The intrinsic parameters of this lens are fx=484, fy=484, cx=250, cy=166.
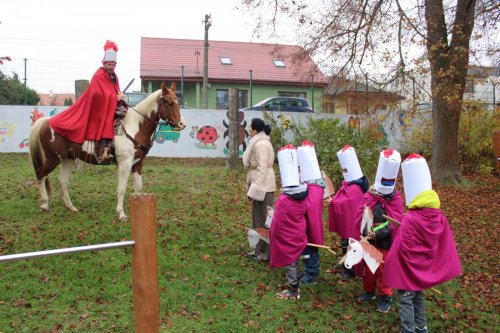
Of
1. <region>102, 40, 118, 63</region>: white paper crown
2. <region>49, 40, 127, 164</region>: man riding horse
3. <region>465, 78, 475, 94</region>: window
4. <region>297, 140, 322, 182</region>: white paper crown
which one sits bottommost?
<region>297, 140, 322, 182</region>: white paper crown

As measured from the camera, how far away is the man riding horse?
771 centimetres

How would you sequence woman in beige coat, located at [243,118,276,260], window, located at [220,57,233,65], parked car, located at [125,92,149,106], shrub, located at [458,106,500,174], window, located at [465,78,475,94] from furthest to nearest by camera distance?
window, located at [220,57,233,65] < parked car, located at [125,92,149,106] < shrub, located at [458,106,500,174] < window, located at [465,78,475,94] < woman in beige coat, located at [243,118,276,260]

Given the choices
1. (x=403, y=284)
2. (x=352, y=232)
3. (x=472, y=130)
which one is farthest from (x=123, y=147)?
(x=472, y=130)

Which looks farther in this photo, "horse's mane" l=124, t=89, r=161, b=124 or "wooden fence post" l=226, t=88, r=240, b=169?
"wooden fence post" l=226, t=88, r=240, b=169

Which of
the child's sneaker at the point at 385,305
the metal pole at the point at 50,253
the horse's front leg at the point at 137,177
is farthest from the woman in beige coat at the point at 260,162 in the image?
the metal pole at the point at 50,253

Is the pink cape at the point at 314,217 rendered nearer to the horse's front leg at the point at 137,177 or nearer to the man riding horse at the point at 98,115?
the horse's front leg at the point at 137,177

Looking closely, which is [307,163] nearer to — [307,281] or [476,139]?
[307,281]

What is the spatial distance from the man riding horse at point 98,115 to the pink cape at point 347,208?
3.82m

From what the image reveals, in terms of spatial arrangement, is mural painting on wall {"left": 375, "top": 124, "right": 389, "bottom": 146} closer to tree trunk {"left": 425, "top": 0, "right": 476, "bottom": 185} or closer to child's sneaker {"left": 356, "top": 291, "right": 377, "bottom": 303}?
tree trunk {"left": 425, "top": 0, "right": 476, "bottom": 185}

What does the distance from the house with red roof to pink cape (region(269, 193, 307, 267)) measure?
19793mm

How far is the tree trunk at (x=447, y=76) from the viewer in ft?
38.5

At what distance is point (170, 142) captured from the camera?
654 inches

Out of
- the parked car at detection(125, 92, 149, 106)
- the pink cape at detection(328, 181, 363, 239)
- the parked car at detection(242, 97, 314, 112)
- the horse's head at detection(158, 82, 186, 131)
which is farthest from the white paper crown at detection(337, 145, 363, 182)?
the parked car at detection(242, 97, 314, 112)

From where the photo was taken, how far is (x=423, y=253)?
14.6 feet
